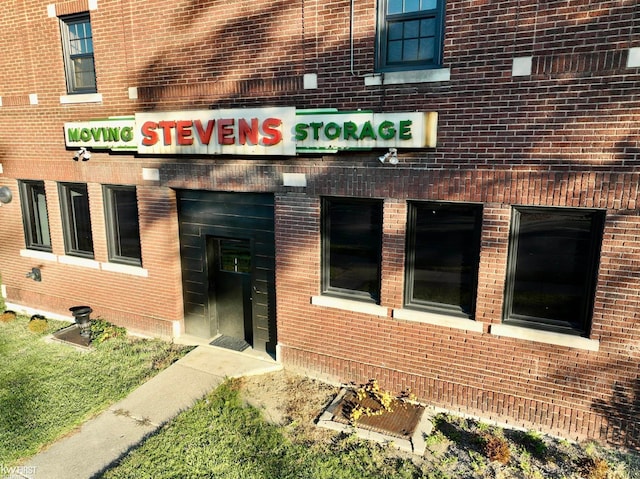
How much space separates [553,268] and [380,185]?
2.86m

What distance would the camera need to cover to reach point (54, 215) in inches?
427

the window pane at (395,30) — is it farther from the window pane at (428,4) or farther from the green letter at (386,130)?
the green letter at (386,130)

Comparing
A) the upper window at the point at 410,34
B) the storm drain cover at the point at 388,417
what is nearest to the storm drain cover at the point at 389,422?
the storm drain cover at the point at 388,417

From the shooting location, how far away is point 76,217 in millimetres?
10828

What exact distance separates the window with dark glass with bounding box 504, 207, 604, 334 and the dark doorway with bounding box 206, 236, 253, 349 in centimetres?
512

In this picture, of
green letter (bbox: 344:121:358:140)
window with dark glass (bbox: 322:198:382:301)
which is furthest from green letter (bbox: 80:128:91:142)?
green letter (bbox: 344:121:358:140)

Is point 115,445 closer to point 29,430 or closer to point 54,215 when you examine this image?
point 29,430

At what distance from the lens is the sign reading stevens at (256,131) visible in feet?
22.2

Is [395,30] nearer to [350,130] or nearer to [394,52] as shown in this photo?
[394,52]

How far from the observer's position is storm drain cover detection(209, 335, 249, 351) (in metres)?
9.39

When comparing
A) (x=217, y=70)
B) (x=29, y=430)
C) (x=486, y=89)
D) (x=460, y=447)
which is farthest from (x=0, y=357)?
(x=486, y=89)

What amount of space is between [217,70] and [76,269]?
6.20m

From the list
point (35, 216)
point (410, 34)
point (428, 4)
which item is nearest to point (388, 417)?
point (410, 34)

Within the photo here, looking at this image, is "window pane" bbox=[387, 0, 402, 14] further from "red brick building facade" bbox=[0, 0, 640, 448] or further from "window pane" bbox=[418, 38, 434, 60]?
"window pane" bbox=[418, 38, 434, 60]
